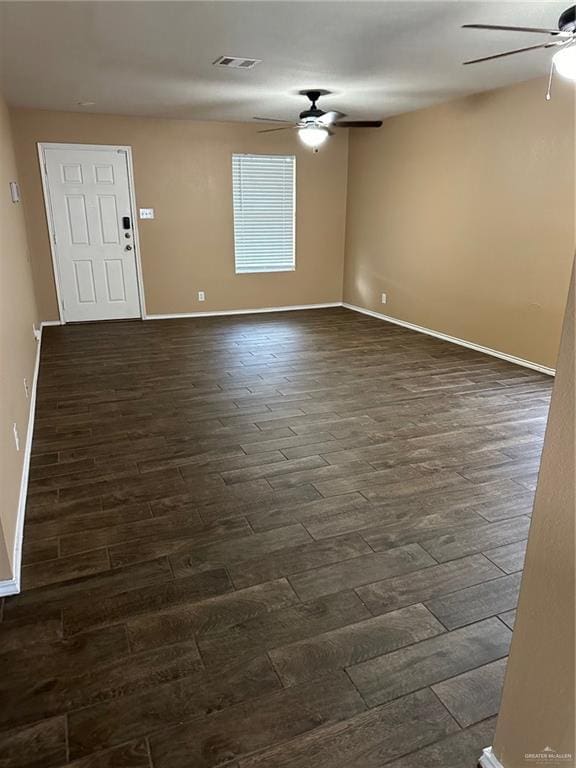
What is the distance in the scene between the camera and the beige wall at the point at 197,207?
20.4ft

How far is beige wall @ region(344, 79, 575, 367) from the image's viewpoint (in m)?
4.58

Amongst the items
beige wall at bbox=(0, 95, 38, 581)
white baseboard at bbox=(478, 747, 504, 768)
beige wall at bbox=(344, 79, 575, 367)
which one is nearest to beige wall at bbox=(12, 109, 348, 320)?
beige wall at bbox=(344, 79, 575, 367)

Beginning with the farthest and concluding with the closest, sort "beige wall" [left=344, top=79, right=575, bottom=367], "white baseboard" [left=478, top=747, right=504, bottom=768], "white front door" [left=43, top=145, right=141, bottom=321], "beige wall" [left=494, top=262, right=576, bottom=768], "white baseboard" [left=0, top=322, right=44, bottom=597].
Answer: "white front door" [left=43, top=145, right=141, bottom=321]
"beige wall" [left=344, top=79, right=575, bottom=367]
"white baseboard" [left=0, top=322, right=44, bottom=597]
"white baseboard" [left=478, top=747, right=504, bottom=768]
"beige wall" [left=494, top=262, right=576, bottom=768]

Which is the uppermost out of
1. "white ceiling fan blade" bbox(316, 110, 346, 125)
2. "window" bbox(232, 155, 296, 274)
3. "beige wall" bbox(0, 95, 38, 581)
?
"white ceiling fan blade" bbox(316, 110, 346, 125)

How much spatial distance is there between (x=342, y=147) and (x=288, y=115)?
62.4 inches

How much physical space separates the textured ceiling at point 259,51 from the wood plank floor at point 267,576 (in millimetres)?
2479

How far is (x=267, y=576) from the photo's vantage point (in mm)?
2172

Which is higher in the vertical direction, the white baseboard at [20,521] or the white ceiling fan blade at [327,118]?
the white ceiling fan blade at [327,118]

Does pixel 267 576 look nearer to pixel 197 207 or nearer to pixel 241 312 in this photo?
pixel 241 312

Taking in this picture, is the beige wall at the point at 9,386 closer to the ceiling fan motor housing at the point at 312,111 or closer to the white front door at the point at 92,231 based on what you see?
the white front door at the point at 92,231

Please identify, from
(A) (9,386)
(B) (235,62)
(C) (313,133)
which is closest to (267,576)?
(A) (9,386)

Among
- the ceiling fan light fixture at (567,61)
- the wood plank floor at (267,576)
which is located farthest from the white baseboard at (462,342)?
the ceiling fan light fixture at (567,61)

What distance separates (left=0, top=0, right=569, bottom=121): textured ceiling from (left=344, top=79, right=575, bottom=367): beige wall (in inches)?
14.6

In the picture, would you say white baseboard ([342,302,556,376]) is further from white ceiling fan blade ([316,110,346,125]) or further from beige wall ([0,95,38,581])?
beige wall ([0,95,38,581])
